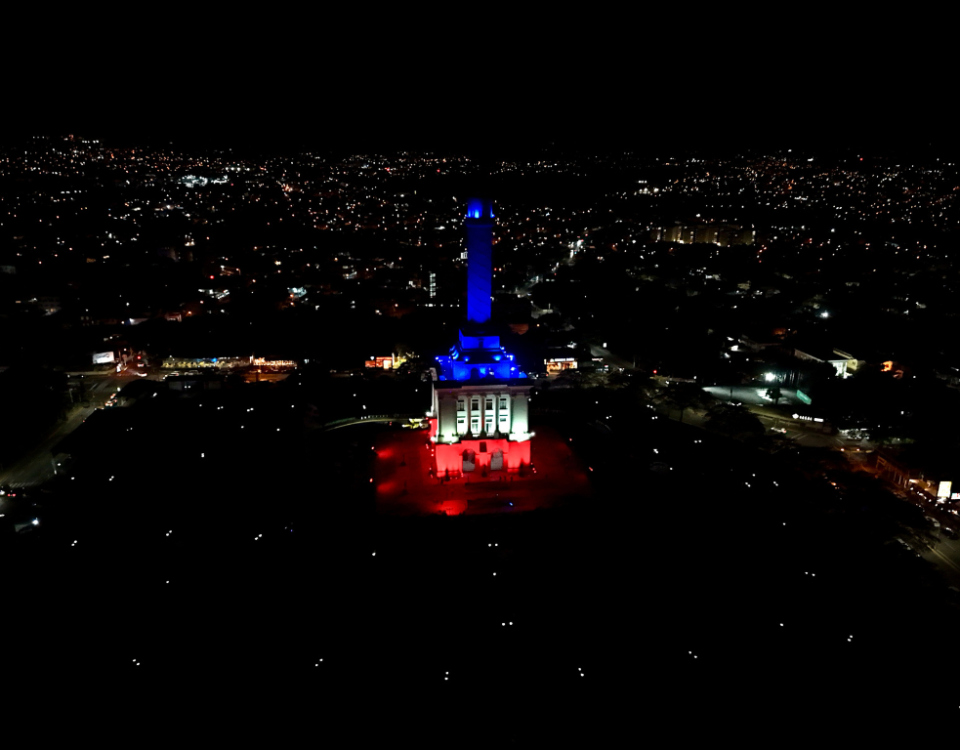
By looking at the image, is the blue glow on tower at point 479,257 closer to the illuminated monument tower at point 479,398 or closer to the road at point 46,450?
the illuminated monument tower at point 479,398

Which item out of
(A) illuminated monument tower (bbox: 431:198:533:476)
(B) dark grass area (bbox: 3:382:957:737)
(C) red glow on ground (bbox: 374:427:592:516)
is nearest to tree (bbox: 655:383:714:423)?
(B) dark grass area (bbox: 3:382:957:737)

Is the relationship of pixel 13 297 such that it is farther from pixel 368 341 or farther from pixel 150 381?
pixel 368 341

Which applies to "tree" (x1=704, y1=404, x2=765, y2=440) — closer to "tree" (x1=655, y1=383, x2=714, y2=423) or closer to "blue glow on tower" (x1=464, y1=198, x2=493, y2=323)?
"tree" (x1=655, y1=383, x2=714, y2=423)

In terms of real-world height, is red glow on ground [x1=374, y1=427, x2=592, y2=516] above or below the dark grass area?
above

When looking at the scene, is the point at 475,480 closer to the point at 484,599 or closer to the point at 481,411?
the point at 481,411

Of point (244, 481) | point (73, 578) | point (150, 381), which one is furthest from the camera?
point (150, 381)

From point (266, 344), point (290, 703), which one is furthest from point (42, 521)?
point (266, 344)

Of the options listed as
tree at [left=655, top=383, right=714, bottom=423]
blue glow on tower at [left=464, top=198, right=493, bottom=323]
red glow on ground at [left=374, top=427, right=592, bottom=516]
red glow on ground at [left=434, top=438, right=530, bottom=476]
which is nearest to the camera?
red glow on ground at [left=374, top=427, right=592, bottom=516]

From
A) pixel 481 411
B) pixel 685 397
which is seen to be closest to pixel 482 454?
pixel 481 411
